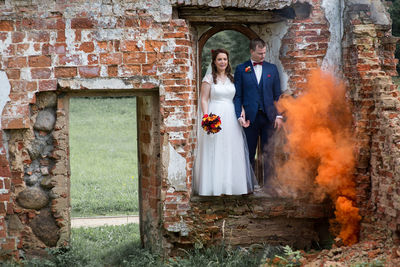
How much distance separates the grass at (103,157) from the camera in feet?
33.9

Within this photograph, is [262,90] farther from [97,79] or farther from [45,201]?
[45,201]

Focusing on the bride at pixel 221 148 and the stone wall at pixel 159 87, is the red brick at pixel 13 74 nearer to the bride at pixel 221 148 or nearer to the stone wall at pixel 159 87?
the stone wall at pixel 159 87

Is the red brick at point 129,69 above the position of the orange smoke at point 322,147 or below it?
above

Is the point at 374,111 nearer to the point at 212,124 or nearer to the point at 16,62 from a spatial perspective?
the point at 212,124

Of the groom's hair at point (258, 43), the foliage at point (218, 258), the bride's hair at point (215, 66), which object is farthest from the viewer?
the bride's hair at point (215, 66)

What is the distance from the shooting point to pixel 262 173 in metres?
6.99

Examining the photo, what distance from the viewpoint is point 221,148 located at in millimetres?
6352

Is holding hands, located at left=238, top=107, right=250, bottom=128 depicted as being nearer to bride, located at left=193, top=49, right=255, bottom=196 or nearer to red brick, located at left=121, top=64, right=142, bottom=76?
bride, located at left=193, top=49, right=255, bottom=196

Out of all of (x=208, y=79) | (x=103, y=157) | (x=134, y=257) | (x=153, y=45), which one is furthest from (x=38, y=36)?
(x=103, y=157)

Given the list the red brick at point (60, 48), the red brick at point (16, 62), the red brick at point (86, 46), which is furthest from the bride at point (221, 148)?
the red brick at point (16, 62)

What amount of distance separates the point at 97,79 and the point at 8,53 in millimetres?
1055

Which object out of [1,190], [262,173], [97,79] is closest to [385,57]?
[262,173]

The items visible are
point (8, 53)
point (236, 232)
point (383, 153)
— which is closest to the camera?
point (383, 153)

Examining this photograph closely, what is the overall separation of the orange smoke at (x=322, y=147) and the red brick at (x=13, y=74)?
314cm
